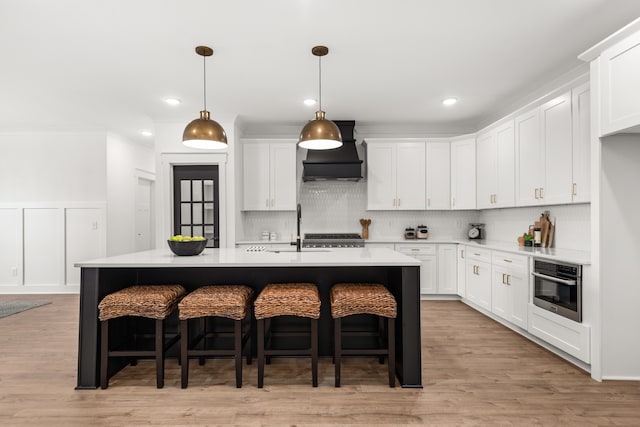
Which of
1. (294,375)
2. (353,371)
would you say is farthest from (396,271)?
(294,375)

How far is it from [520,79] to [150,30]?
3.68 metres

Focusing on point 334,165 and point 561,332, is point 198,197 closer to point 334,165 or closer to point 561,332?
point 334,165

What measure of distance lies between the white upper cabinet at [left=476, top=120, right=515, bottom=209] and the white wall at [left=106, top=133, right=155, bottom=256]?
5.87 metres

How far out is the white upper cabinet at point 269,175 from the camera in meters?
5.38

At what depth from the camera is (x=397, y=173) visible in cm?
538

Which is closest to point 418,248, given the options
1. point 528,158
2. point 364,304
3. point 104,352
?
point 528,158

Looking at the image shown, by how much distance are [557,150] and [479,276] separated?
5.83 ft

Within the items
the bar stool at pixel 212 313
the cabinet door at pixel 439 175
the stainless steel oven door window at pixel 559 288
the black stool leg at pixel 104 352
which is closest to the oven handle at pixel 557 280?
the stainless steel oven door window at pixel 559 288

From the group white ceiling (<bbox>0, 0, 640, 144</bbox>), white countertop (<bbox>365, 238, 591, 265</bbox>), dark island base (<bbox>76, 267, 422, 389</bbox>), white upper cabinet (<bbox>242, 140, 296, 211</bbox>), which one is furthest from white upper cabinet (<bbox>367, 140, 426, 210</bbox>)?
dark island base (<bbox>76, 267, 422, 389</bbox>)

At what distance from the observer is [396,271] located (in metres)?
2.74

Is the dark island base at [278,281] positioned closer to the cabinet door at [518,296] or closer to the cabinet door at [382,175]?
the cabinet door at [518,296]

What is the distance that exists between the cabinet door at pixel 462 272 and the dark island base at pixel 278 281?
2385 millimetres

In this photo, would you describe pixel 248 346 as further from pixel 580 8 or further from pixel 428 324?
pixel 580 8

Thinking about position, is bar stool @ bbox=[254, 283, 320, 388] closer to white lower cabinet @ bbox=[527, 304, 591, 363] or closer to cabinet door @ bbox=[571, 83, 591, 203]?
white lower cabinet @ bbox=[527, 304, 591, 363]
